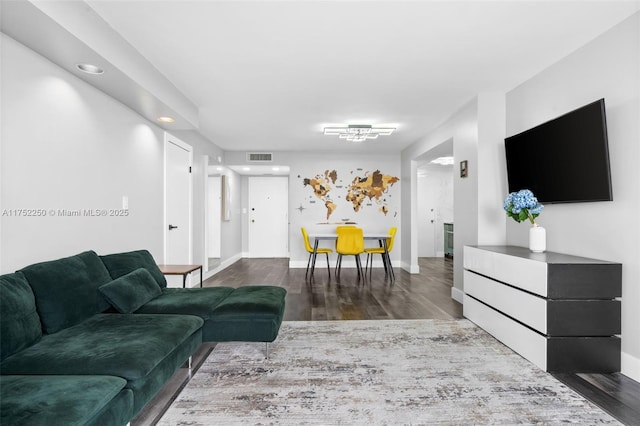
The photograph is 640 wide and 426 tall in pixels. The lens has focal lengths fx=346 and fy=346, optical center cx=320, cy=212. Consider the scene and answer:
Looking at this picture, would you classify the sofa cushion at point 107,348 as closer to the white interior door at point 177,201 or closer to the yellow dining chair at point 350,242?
the white interior door at point 177,201

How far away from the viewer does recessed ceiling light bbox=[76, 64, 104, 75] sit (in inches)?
94.7

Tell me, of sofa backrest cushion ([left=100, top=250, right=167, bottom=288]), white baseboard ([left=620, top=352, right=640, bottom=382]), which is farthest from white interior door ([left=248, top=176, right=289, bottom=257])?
white baseboard ([left=620, top=352, right=640, bottom=382])

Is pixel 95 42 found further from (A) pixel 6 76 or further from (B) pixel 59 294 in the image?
(B) pixel 59 294

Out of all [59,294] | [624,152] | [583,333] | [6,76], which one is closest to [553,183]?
[624,152]

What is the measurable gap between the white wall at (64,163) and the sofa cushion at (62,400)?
1.03m

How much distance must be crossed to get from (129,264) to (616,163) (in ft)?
12.1

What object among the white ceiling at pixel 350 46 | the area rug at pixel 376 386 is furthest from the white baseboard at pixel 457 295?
the white ceiling at pixel 350 46

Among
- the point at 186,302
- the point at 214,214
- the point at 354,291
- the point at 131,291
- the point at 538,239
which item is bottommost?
the point at 354,291

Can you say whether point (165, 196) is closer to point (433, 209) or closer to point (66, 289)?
point (66, 289)

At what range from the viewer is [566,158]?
8.99 feet

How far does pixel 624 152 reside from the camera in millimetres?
2338

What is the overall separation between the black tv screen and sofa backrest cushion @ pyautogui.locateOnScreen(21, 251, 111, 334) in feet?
11.6

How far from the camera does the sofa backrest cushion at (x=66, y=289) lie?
1933mm

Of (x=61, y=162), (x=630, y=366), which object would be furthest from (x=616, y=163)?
(x=61, y=162)
